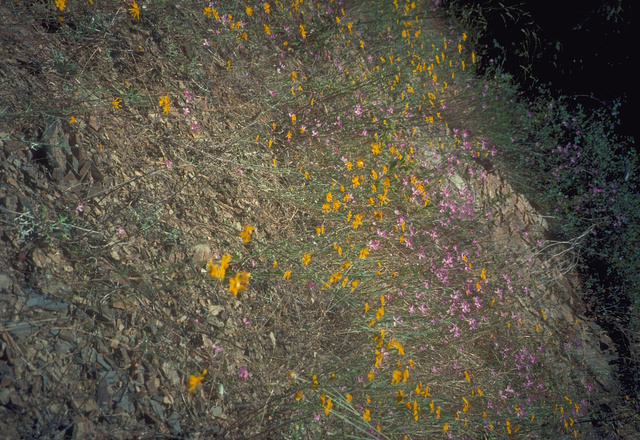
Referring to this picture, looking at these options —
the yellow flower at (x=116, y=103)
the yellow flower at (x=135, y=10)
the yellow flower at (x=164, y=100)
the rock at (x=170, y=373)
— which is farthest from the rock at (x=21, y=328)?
the yellow flower at (x=135, y=10)

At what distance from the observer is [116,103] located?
2.30m

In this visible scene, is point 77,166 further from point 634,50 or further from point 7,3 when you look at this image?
point 634,50

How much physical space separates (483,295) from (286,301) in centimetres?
214

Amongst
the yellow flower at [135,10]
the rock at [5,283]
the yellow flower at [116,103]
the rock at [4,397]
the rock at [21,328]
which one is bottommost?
the rock at [4,397]

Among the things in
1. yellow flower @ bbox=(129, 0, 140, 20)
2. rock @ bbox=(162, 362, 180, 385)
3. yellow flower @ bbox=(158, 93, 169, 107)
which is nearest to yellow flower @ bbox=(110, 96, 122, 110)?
yellow flower @ bbox=(158, 93, 169, 107)

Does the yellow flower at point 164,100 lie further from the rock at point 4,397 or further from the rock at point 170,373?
the rock at point 4,397

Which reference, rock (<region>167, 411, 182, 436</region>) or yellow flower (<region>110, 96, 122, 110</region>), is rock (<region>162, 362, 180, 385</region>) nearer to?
rock (<region>167, 411, 182, 436</region>)

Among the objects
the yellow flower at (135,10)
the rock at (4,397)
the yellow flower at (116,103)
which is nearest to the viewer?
the rock at (4,397)

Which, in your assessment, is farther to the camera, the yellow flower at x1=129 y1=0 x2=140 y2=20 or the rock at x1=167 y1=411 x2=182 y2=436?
the yellow flower at x1=129 y1=0 x2=140 y2=20

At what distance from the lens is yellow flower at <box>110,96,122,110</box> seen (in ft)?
7.47

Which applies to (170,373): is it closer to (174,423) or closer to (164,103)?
(174,423)

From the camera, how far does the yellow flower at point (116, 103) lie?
7.47 ft

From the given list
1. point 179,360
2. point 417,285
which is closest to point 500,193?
point 417,285

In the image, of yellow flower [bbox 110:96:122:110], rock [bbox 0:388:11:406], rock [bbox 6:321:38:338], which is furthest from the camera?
yellow flower [bbox 110:96:122:110]
